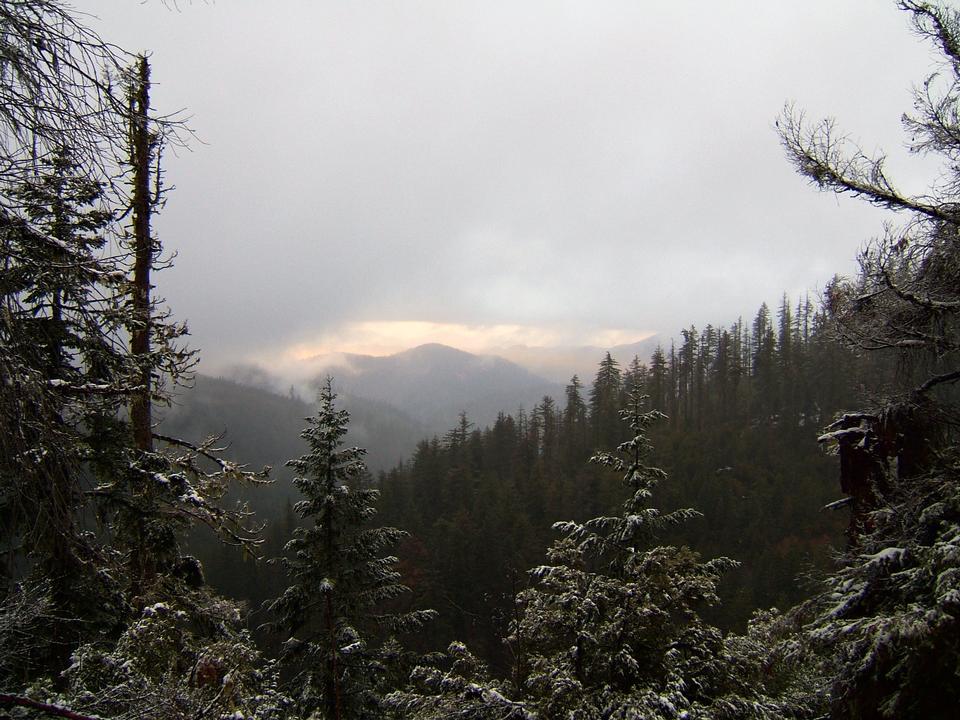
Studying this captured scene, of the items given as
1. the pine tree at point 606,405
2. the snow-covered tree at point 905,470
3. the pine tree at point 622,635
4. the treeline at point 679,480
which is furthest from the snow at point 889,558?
the pine tree at point 606,405

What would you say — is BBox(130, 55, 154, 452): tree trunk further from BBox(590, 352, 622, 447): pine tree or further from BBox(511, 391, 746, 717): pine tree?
BBox(590, 352, 622, 447): pine tree

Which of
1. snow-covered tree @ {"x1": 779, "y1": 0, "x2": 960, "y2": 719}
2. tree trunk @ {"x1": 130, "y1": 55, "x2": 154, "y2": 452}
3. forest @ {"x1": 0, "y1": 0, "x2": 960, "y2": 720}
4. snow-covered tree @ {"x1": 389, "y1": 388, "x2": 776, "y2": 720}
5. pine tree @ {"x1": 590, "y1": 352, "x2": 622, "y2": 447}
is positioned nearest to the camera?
forest @ {"x1": 0, "y1": 0, "x2": 960, "y2": 720}

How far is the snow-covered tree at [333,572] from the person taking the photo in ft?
35.0

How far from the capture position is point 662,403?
7000 cm

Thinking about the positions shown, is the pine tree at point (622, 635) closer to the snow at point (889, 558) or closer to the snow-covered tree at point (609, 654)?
the snow-covered tree at point (609, 654)

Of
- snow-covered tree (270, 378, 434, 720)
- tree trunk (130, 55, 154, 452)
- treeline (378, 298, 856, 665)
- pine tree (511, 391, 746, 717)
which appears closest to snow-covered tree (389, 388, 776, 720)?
pine tree (511, 391, 746, 717)

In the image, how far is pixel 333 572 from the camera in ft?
36.5

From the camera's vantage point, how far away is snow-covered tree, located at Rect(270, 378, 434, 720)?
1066 centimetres

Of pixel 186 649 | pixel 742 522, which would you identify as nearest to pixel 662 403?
pixel 742 522

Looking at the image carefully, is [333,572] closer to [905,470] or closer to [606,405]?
[905,470]

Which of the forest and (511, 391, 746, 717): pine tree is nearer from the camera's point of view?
the forest

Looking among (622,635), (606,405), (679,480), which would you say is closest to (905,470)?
(622,635)

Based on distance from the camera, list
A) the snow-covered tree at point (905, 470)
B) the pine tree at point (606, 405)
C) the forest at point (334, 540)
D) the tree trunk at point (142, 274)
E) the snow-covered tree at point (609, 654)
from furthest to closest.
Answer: the pine tree at point (606, 405), the snow-covered tree at point (609, 654), the tree trunk at point (142, 274), the snow-covered tree at point (905, 470), the forest at point (334, 540)

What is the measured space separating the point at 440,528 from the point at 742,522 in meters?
30.7
